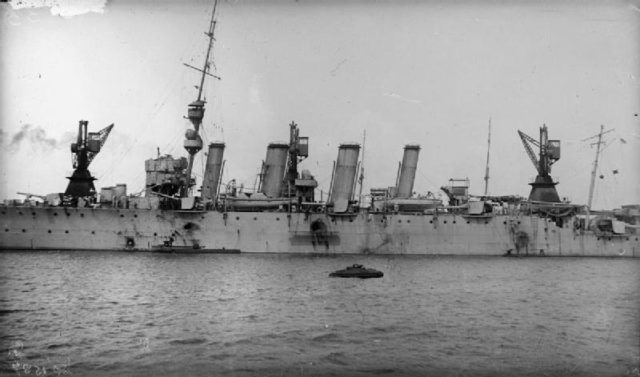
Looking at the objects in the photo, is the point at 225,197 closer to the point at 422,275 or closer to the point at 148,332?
the point at 422,275

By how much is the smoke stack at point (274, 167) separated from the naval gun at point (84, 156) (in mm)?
11317

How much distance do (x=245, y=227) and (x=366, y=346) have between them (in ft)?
77.8

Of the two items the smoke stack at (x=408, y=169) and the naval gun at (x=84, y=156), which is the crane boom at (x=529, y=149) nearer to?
the smoke stack at (x=408, y=169)

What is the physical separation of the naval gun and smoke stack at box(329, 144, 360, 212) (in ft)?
53.6

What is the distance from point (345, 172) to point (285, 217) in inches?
263

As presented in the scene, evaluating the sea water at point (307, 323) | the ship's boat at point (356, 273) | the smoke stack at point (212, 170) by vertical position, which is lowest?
the sea water at point (307, 323)

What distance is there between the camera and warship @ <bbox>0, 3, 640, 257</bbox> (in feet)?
112

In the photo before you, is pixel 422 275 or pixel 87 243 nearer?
pixel 422 275

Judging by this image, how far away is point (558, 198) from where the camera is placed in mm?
44031

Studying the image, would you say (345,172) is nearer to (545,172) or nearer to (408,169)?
(408,169)

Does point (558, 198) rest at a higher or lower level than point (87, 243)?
higher

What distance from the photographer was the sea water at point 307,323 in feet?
34.4

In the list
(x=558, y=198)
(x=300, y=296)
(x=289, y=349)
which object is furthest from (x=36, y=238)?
(x=558, y=198)

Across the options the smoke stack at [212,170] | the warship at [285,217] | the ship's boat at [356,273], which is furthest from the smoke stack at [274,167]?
the ship's boat at [356,273]
